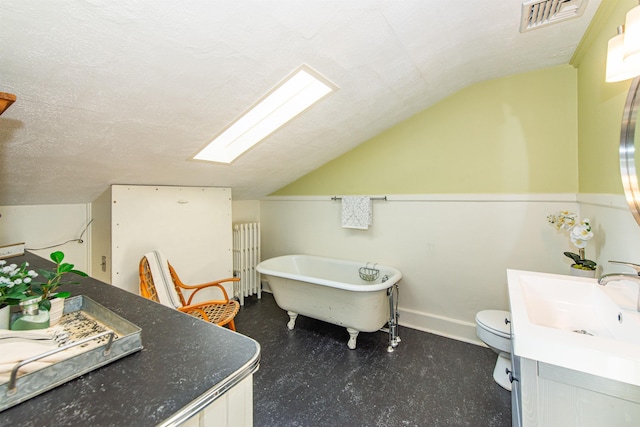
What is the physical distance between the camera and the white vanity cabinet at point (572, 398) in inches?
28.0

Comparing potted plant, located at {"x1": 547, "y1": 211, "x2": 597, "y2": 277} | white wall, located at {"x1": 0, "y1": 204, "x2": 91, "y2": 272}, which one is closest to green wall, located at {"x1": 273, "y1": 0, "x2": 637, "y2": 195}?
potted plant, located at {"x1": 547, "y1": 211, "x2": 597, "y2": 277}

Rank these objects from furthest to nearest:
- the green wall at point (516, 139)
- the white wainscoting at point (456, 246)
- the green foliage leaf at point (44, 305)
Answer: the white wainscoting at point (456, 246)
the green wall at point (516, 139)
the green foliage leaf at point (44, 305)

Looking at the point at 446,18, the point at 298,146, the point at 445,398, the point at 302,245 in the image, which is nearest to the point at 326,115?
the point at 298,146

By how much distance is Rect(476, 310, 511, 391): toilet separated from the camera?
5.90 ft

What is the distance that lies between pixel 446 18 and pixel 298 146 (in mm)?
1462

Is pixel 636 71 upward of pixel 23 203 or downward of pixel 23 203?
upward

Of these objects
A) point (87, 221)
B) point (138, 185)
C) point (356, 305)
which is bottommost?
point (356, 305)

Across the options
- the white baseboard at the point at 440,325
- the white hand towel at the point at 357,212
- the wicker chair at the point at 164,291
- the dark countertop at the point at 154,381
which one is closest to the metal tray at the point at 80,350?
the dark countertop at the point at 154,381

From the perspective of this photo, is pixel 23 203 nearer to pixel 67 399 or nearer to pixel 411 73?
pixel 67 399

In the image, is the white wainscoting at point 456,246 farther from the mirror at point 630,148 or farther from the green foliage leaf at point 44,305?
the green foliage leaf at point 44,305

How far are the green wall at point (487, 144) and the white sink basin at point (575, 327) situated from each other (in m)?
1.17

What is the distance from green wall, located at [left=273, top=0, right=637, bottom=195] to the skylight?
1.14 m

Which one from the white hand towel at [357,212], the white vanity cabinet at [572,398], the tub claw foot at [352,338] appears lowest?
the tub claw foot at [352,338]

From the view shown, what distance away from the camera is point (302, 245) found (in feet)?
11.5
